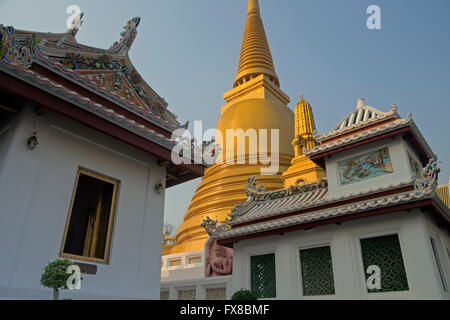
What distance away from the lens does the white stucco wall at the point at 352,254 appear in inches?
310

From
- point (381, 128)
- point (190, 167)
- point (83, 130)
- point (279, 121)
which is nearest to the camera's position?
point (83, 130)

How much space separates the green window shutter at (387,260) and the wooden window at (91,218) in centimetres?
619

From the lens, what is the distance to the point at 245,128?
22.8 meters

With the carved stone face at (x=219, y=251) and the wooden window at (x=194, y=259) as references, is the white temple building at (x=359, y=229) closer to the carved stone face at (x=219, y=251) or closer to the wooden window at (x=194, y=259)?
the carved stone face at (x=219, y=251)

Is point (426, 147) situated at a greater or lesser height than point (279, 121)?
lesser

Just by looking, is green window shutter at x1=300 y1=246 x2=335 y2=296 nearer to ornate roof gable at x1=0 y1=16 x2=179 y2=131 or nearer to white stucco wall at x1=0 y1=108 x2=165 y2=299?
white stucco wall at x1=0 y1=108 x2=165 y2=299

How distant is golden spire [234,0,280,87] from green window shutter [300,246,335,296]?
64.5ft

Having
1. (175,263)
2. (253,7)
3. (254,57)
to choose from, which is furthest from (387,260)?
(253,7)

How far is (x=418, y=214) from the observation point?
8.31 m

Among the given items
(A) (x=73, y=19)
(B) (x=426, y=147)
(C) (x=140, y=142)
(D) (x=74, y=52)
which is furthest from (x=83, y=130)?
(B) (x=426, y=147)

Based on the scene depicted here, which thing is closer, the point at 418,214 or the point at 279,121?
the point at 418,214

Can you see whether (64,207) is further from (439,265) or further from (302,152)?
(302,152)

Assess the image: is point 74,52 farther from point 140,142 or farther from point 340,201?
point 340,201
